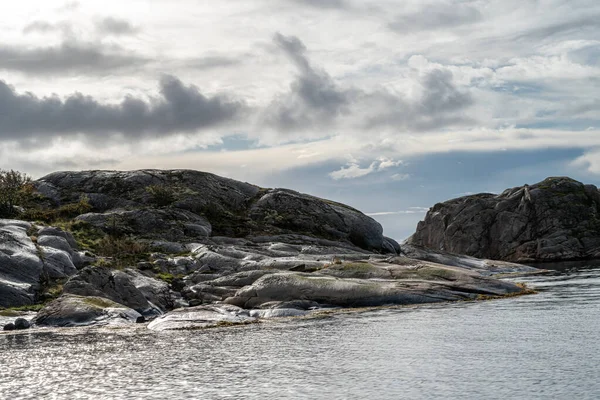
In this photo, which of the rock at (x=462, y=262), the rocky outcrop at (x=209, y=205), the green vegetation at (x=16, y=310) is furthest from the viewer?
the rock at (x=462, y=262)

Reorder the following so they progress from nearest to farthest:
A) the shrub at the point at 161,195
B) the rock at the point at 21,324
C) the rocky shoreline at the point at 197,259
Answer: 1. the rock at the point at 21,324
2. the rocky shoreline at the point at 197,259
3. the shrub at the point at 161,195

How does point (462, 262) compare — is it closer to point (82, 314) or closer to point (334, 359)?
point (82, 314)

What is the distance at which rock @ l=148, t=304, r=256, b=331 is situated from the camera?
4428 cm

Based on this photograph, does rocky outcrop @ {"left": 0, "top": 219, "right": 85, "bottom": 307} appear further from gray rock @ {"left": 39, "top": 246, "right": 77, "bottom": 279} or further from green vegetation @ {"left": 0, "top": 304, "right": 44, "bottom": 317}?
green vegetation @ {"left": 0, "top": 304, "right": 44, "bottom": 317}

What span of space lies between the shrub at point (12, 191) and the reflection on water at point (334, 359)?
51599mm

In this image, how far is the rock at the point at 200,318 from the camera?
44.3 metres

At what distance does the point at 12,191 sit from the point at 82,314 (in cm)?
5271

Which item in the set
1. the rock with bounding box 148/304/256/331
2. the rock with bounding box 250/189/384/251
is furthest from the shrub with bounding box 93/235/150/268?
the rock with bounding box 250/189/384/251

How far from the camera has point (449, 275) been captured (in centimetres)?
5888

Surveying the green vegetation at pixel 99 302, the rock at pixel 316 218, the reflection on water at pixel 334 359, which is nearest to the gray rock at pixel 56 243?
the green vegetation at pixel 99 302

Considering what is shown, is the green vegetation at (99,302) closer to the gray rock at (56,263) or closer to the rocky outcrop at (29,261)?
the rocky outcrop at (29,261)

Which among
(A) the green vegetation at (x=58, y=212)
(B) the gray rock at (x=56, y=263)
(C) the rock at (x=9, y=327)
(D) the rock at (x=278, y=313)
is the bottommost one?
(D) the rock at (x=278, y=313)

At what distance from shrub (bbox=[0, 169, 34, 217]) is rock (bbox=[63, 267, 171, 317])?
131 feet

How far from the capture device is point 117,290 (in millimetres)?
53750
